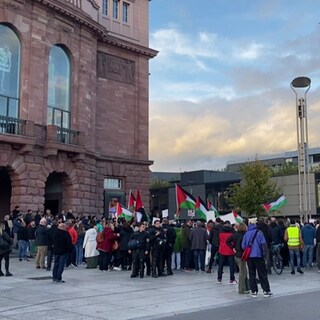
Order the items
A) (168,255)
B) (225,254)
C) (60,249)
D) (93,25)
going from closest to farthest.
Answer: (60,249), (225,254), (168,255), (93,25)

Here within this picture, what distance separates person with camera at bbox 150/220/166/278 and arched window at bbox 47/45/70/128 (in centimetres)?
1498

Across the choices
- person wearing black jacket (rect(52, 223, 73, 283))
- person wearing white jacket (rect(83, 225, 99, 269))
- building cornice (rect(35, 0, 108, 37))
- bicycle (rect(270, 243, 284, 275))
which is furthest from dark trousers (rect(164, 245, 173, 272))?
building cornice (rect(35, 0, 108, 37))

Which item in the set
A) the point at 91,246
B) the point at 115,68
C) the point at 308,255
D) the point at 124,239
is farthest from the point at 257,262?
the point at 115,68

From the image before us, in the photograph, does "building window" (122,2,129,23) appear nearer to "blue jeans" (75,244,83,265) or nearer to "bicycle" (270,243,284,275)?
"blue jeans" (75,244,83,265)

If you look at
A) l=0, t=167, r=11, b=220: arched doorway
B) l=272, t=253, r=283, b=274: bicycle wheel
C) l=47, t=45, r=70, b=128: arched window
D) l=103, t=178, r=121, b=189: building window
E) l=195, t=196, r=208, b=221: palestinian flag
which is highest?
l=47, t=45, r=70, b=128: arched window

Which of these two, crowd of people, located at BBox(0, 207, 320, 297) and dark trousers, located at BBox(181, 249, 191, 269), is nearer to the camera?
crowd of people, located at BBox(0, 207, 320, 297)

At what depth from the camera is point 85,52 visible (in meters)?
32.5

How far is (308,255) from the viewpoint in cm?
1984

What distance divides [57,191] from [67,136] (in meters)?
3.64

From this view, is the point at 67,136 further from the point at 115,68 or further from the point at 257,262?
the point at 257,262

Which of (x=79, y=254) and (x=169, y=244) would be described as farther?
(x=79, y=254)

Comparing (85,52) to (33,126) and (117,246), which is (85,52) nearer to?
(33,126)

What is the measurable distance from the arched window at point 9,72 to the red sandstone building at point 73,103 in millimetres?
53

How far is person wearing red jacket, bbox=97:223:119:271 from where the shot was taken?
734 inches
